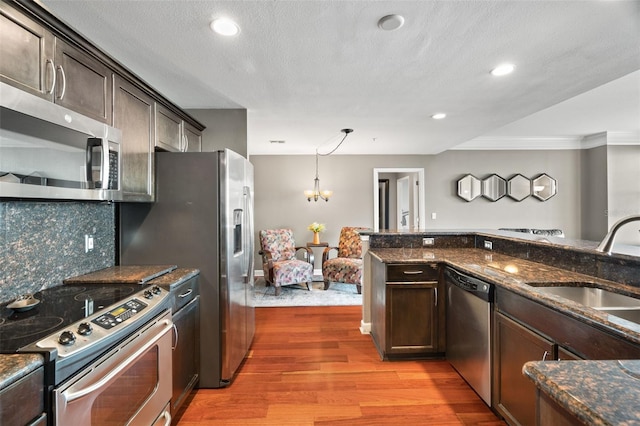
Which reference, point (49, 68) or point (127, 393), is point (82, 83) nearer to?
point (49, 68)

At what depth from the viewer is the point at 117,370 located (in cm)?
122

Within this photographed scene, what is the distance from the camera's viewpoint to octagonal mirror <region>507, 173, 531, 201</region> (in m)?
5.70

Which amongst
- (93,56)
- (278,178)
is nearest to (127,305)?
(93,56)

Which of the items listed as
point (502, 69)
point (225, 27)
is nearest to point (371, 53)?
point (225, 27)

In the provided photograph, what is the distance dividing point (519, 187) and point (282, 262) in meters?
4.78

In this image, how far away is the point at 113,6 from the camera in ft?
4.97

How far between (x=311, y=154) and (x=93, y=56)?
4324 millimetres

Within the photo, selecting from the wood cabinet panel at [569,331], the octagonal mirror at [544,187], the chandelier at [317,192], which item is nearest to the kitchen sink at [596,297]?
the wood cabinet panel at [569,331]

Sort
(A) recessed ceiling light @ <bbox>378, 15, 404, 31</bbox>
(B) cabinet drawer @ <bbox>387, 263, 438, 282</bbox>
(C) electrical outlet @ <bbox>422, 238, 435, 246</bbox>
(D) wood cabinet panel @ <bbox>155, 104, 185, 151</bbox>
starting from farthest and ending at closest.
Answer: (C) electrical outlet @ <bbox>422, 238, 435, 246</bbox>
(B) cabinet drawer @ <bbox>387, 263, 438, 282</bbox>
(D) wood cabinet panel @ <bbox>155, 104, 185, 151</bbox>
(A) recessed ceiling light @ <bbox>378, 15, 404, 31</bbox>

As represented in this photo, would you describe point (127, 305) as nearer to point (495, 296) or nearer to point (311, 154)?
point (495, 296)

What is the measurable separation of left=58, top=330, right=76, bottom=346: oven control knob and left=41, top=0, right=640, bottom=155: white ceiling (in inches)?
61.4

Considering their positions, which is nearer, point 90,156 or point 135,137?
point 90,156

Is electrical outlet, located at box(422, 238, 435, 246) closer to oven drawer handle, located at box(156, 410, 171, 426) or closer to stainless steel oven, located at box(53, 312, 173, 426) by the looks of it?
stainless steel oven, located at box(53, 312, 173, 426)

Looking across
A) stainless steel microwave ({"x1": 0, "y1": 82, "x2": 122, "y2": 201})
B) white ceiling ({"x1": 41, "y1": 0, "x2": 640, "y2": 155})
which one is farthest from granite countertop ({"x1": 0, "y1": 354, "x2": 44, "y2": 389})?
white ceiling ({"x1": 41, "y1": 0, "x2": 640, "y2": 155})
